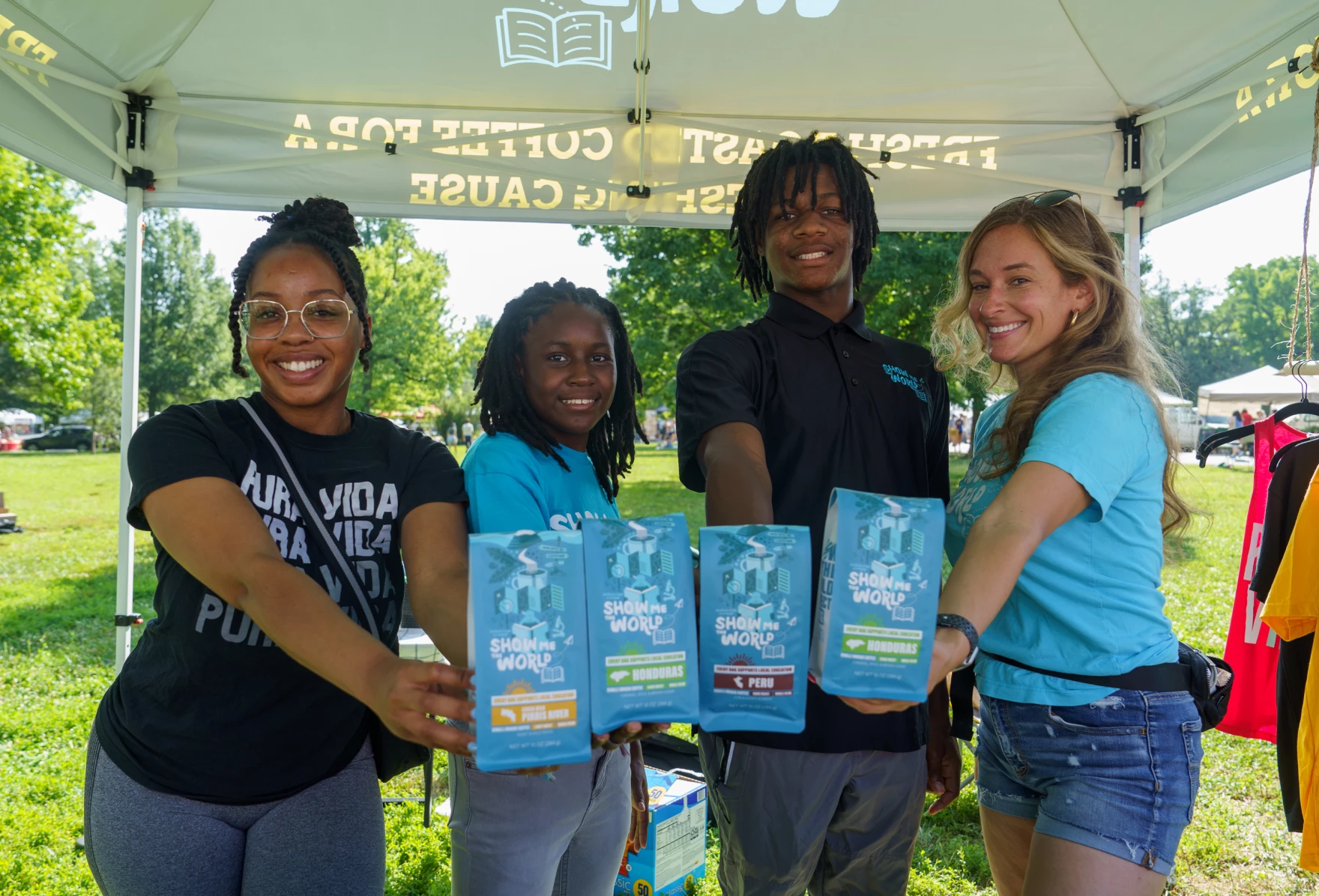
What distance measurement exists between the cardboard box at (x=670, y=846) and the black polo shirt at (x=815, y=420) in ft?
5.07

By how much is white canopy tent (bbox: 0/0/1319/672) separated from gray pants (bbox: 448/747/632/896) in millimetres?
2560

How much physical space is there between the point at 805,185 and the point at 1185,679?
49.9 inches

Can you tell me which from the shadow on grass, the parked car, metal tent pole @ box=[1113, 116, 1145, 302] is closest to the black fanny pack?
metal tent pole @ box=[1113, 116, 1145, 302]

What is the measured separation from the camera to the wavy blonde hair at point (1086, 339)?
1688mm

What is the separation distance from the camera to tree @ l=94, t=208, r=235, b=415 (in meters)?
33.1

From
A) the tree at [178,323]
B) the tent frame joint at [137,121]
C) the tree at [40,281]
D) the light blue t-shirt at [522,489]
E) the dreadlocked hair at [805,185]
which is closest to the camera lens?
the light blue t-shirt at [522,489]

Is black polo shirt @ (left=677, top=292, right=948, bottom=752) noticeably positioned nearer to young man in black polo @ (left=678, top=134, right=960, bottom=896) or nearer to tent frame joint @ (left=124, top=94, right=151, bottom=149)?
young man in black polo @ (left=678, top=134, right=960, bottom=896)

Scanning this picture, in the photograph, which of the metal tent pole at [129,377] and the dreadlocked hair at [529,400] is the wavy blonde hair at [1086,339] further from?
the metal tent pole at [129,377]

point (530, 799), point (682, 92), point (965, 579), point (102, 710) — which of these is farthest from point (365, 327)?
point (682, 92)

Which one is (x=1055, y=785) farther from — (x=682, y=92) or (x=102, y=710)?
(x=682, y=92)

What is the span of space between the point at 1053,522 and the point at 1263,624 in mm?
2107

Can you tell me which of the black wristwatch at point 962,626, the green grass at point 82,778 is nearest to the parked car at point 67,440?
the green grass at point 82,778

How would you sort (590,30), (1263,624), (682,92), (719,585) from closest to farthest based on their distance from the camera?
(719,585), (1263,624), (590,30), (682,92)

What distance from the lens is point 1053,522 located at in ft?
4.91
